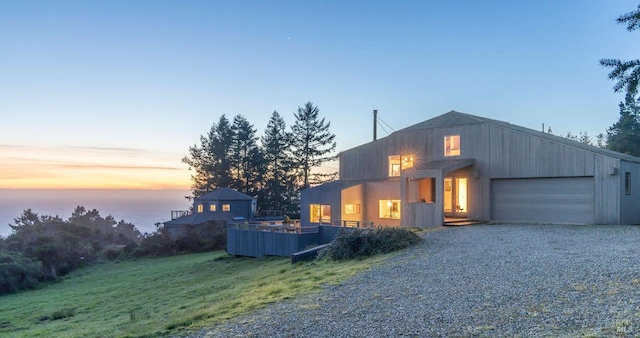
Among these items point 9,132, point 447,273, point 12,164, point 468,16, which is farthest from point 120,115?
point 447,273

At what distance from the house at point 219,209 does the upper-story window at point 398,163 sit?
17.7m

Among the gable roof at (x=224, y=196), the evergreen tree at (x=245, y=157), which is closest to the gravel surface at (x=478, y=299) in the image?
the gable roof at (x=224, y=196)

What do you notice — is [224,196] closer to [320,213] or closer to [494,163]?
[320,213]

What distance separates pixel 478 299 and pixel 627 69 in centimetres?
387

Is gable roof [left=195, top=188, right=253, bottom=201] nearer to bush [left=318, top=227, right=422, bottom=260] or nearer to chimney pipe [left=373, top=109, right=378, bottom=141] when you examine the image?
chimney pipe [left=373, top=109, right=378, bottom=141]

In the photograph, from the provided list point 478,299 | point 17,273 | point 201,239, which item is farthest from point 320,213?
point 17,273

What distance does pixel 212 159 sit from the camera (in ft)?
160

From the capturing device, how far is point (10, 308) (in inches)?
671

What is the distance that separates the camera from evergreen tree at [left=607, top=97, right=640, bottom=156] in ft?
112

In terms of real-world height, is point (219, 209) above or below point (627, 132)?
below

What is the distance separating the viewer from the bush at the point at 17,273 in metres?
22.0

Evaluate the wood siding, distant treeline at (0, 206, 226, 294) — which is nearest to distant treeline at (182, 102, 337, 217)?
distant treeline at (0, 206, 226, 294)

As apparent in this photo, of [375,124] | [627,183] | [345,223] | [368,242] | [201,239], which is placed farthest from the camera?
[201,239]

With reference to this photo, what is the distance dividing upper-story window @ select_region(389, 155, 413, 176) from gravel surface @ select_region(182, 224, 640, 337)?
1135cm
